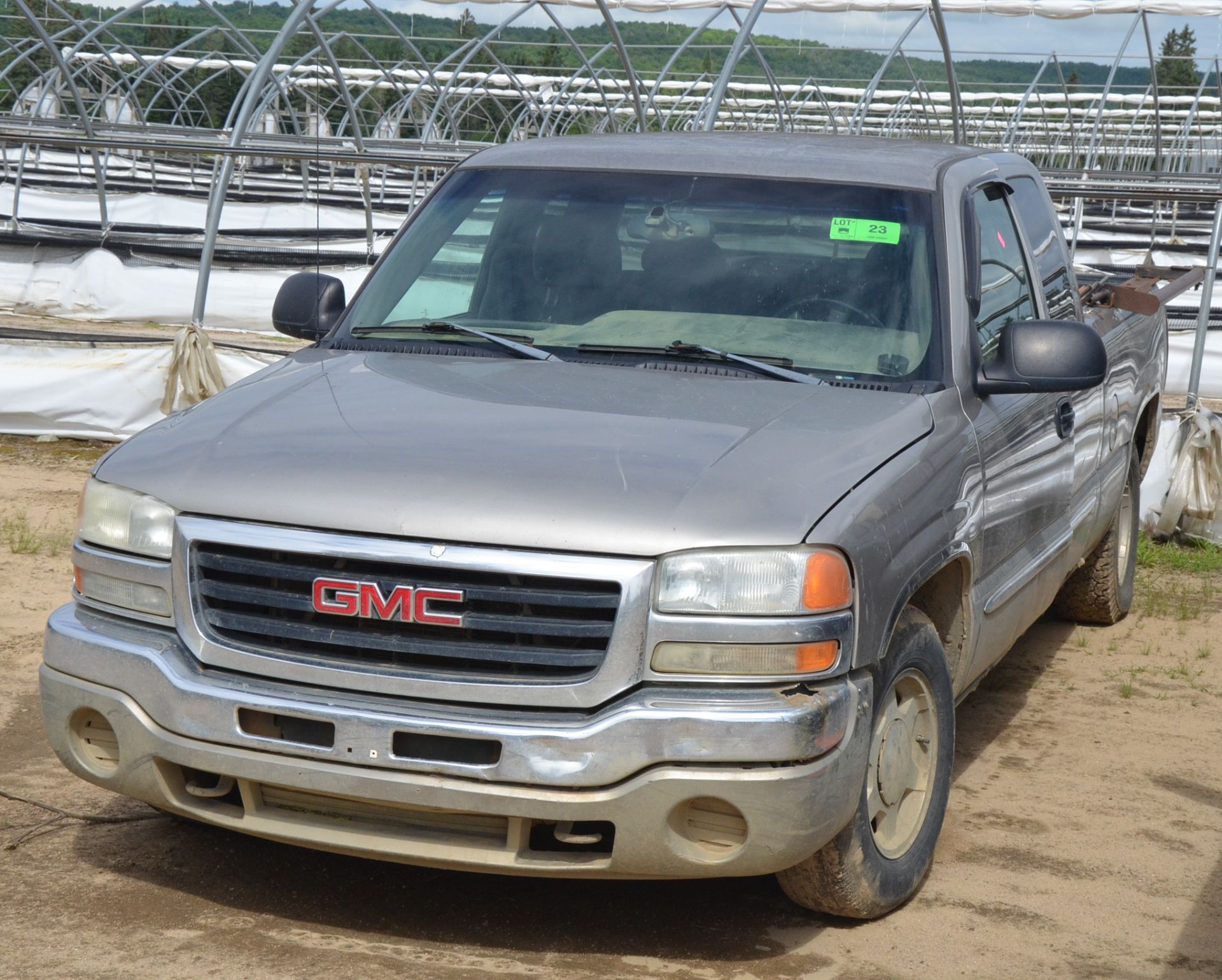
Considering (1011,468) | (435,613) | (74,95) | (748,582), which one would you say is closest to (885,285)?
(1011,468)

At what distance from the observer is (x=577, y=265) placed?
4.32 metres

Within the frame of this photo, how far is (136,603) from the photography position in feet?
10.8

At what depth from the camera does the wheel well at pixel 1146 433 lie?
6770mm

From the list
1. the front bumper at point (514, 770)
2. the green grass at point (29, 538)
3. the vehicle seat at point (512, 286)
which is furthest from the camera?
the green grass at point (29, 538)

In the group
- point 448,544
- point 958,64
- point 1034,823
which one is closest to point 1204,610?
point 1034,823

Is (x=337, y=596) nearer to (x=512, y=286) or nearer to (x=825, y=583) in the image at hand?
(x=825, y=583)

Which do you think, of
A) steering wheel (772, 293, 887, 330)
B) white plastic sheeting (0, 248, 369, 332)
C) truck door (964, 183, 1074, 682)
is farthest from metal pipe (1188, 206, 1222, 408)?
Answer: white plastic sheeting (0, 248, 369, 332)

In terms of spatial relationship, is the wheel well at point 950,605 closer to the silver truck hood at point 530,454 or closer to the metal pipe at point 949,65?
the silver truck hood at point 530,454

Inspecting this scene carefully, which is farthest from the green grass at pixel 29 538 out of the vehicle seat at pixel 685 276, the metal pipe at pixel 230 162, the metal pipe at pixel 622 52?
the metal pipe at pixel 622 52

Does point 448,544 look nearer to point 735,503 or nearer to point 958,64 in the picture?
point 735,503

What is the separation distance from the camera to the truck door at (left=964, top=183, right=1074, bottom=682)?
13.3 ft

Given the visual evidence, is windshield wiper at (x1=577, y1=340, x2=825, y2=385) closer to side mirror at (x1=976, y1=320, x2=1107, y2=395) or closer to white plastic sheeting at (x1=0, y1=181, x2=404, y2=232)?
side mirror at (x1=976, y1=320, x2=1107, y2=395)

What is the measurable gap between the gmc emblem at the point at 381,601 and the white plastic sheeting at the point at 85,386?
6421 millimetres

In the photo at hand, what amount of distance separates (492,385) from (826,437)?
0.88 meters
